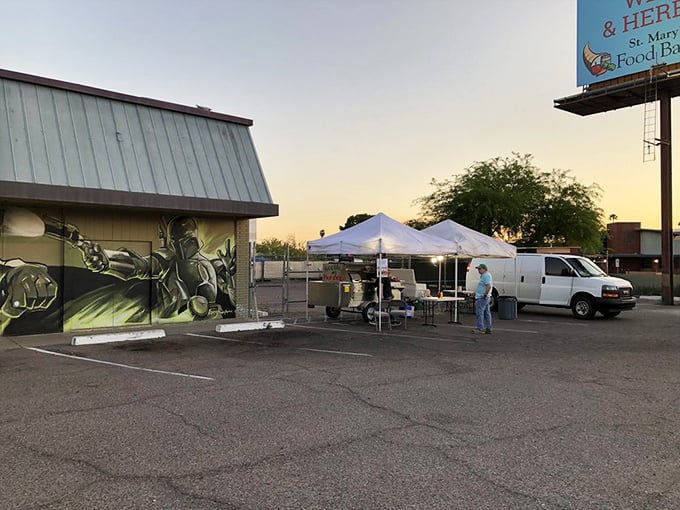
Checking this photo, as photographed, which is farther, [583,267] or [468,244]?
[583,267]

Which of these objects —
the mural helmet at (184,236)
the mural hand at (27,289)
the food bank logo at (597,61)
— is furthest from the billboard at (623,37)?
the mural hand at (27,289)

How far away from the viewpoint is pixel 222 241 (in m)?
16.3

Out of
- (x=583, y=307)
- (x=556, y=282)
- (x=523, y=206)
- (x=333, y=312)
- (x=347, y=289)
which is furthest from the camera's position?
(x=523, y=206)

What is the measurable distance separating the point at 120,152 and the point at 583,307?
1475cm

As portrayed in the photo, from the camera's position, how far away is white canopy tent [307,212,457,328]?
45.3ft

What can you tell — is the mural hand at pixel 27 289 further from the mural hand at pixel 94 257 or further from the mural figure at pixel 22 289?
the mural hand at pixel 94 257

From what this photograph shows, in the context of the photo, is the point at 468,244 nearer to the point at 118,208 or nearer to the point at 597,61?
the point at 118,208

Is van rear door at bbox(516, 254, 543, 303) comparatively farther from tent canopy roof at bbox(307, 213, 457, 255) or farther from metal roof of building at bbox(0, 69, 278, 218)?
metal roof of building at bbox(0, 69, 278, 218)

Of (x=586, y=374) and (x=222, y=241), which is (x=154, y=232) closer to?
(x=222, y=241)

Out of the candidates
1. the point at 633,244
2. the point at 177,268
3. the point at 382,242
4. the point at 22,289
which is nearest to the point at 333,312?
the point at 382,242

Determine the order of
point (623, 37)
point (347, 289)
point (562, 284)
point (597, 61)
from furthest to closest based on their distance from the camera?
point (597, 61) < point (623, 37) < point (562, 284) < point (347, 289)

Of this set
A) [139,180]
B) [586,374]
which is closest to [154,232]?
[139,180]

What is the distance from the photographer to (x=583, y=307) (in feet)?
57.5

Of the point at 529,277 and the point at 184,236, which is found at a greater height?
the point at 184,236
